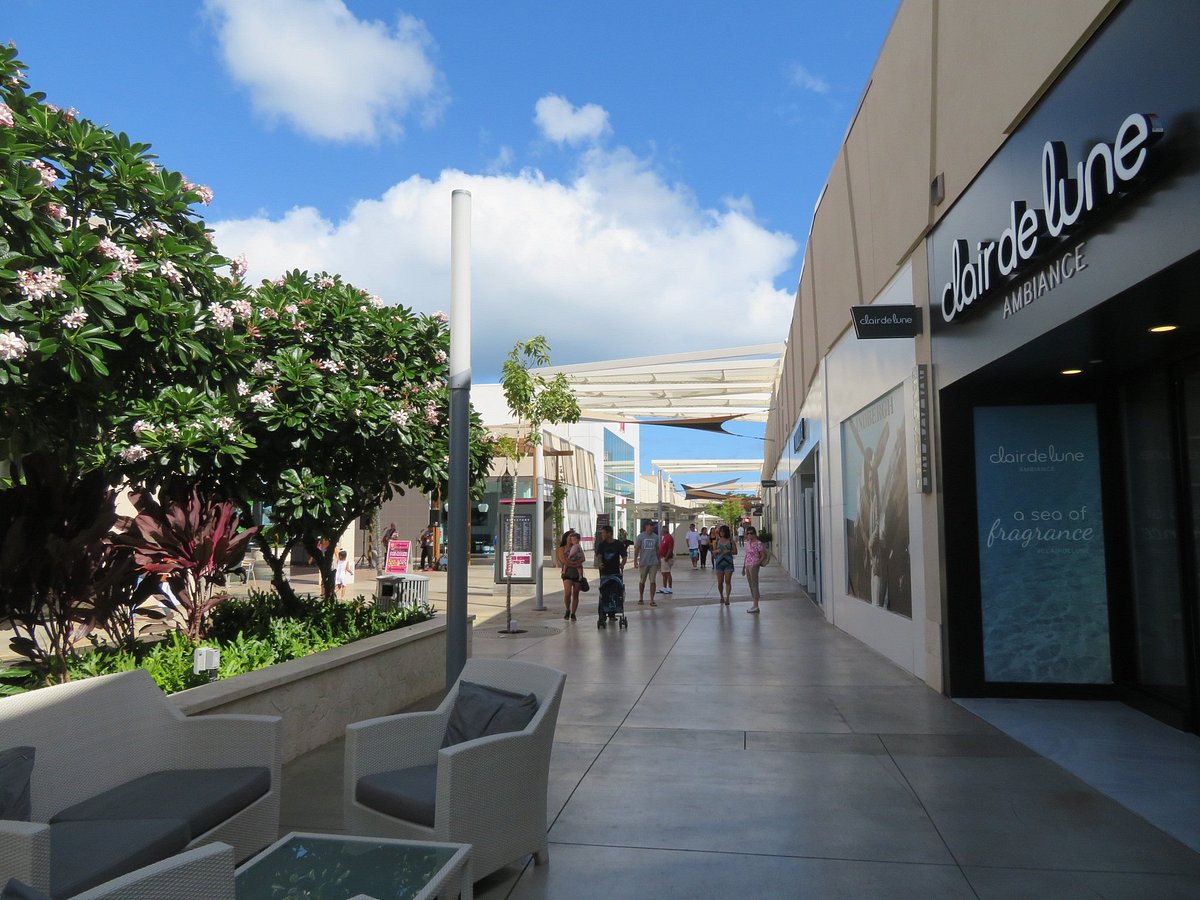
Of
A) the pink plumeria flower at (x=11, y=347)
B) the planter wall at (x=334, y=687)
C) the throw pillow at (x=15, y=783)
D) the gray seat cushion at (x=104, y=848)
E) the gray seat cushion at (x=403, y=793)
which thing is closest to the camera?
the gray seat cushion at (x=104, y=848)

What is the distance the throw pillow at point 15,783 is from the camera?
3.28 m

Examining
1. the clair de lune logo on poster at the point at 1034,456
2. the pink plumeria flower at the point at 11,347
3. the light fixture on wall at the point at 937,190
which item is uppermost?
the light fixture on wall at the point at 937,190

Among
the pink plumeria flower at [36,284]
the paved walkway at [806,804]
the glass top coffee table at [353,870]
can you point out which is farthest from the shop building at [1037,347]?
the pink plumeria flower at [36,284]

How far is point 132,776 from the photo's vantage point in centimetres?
418

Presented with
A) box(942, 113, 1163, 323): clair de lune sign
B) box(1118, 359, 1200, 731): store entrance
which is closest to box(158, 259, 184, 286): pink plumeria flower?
box(942, 113, 1163, 323): clair de lune sign

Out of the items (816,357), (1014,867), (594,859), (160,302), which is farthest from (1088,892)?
(816,357)

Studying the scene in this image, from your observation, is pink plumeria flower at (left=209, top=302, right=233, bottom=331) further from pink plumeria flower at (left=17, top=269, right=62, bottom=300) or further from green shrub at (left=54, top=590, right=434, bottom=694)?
green shrub at (left=54, top=590, right=434, bottom=694)

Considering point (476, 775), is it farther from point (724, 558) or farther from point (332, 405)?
point (724, 558)

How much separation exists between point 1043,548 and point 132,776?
7.02 meters

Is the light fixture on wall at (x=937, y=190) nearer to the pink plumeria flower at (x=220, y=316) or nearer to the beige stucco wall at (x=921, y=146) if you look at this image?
the beige stucco wall at (x=921, y=146)

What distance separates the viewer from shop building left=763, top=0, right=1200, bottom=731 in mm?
4625

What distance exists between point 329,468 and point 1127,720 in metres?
7.08

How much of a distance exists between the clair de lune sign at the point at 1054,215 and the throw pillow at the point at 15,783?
18.3 ft

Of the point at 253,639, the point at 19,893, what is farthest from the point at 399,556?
the point at 19,893
